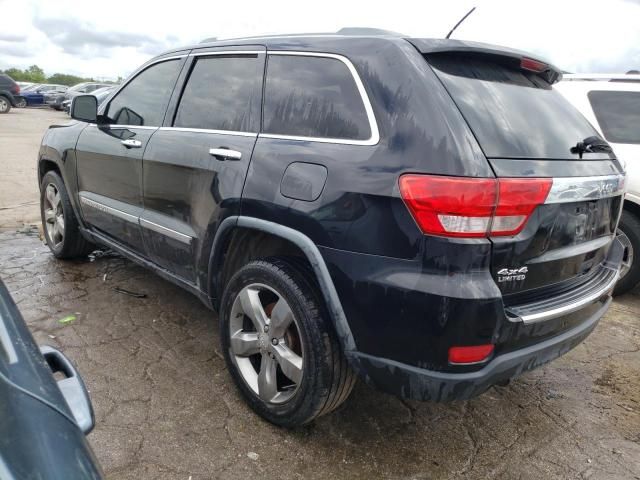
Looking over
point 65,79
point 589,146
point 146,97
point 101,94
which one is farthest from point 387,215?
point 65,79

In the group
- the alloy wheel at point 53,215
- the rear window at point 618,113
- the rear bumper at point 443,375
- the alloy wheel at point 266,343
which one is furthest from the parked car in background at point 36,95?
the rear bumper at point 443,375

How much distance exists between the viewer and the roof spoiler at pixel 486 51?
2165 millimetres

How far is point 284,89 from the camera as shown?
8.39ft

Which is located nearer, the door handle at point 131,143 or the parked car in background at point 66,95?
the door handle at point 131,143

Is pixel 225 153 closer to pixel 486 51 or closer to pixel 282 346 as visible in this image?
pixel 282 346

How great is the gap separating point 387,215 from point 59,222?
3.71 meters

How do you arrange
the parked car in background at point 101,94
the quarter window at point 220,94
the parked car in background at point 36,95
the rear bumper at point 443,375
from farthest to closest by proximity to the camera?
the parked car in background at point 36,95
the parked car in background at point 101,94
the quarter window at point 220,94
the rear bumper at point 443,375

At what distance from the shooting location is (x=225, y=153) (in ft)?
8.68

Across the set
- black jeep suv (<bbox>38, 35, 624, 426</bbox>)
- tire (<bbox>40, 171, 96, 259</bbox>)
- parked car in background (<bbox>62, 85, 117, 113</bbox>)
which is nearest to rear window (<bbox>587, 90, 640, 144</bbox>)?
black jeep suv (<bbox>38, 35, 624, 426</bbox>)

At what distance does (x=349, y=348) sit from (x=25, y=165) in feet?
32.5

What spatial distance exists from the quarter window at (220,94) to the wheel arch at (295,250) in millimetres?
539

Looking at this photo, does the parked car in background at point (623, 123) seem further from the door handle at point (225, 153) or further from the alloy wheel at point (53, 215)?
the alloy wheel at point (53, 215)

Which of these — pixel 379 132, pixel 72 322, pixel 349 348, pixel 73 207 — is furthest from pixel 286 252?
pixel 73 207

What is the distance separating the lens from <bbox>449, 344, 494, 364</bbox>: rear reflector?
1.93 m
